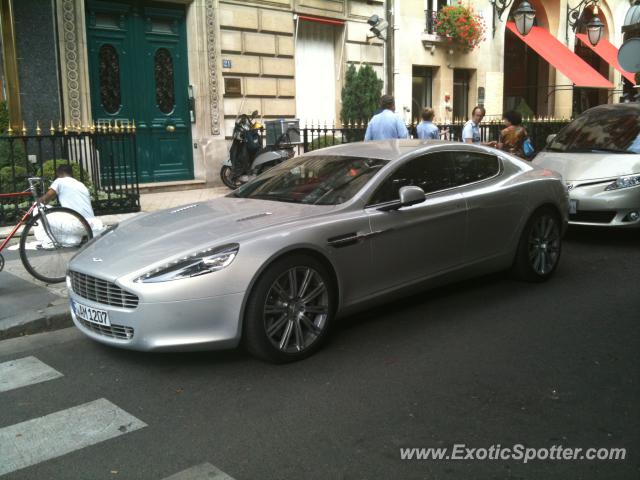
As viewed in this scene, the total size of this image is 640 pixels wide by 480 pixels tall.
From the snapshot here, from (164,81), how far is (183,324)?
11.1 metres

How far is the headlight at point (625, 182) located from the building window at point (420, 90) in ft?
37.8

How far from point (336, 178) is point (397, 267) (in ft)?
2.95

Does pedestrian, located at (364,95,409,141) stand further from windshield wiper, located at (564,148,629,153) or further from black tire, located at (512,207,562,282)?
black tire, located at (512,207,562,282)

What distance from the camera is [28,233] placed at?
7180 mm

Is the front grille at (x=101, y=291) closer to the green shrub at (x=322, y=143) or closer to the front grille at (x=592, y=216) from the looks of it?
the front grille at (x=592, y=216)

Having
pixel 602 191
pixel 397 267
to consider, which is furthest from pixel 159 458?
pixel 602 191

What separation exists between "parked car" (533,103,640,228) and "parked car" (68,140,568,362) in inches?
78.2

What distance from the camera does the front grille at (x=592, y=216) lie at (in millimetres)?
8883

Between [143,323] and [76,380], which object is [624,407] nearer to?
[143,323]

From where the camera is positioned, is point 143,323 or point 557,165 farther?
point 557,165

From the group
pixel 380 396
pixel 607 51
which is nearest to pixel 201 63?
pixel 380 396

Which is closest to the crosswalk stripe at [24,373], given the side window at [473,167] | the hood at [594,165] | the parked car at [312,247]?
the parked car at [312,247]

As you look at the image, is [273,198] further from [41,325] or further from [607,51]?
[607,51]

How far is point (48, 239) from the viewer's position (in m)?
7.33
